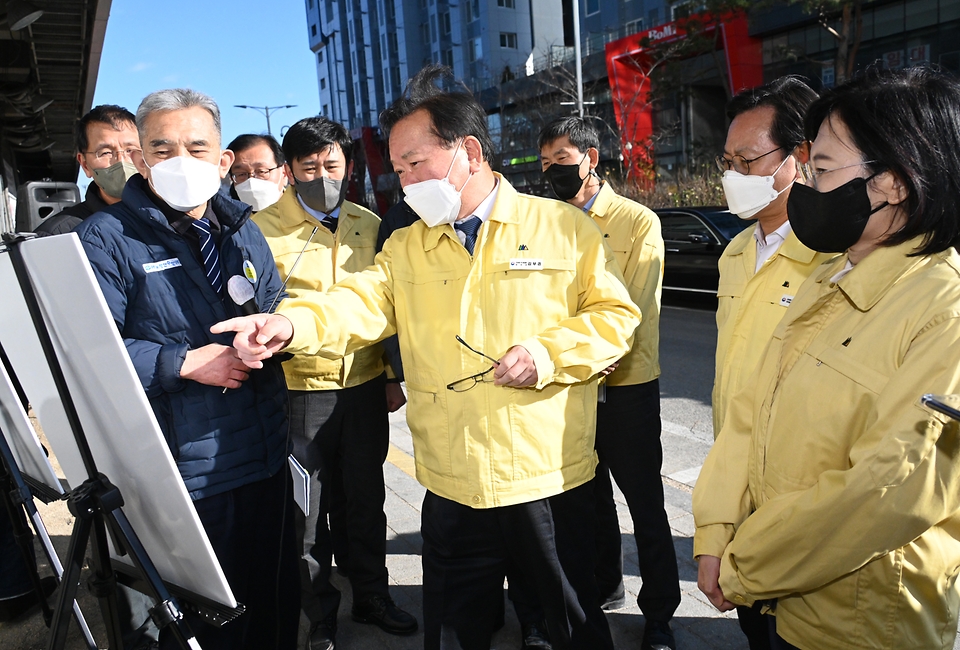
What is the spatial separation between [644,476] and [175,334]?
187 centimetres

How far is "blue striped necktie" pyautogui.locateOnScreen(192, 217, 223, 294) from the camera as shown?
7.34 feet

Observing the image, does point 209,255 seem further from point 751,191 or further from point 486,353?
point 751,191

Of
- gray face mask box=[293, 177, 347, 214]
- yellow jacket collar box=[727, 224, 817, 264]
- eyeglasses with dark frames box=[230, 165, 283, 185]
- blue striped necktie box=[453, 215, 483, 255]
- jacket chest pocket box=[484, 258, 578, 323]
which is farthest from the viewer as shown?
eyeglasses with dark frames box=[230, 165, 283, 185]

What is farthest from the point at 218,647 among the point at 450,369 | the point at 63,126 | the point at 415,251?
the point at 63,126

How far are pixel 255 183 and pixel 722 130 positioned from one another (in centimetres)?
2916

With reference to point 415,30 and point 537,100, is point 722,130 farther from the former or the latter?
point 415,30

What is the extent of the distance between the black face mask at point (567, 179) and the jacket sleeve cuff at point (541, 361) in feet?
5.61

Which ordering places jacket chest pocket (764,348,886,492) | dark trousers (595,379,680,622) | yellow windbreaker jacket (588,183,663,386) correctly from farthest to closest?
1. yellow windbreaker jacket (588,183,663,386)
2. dark trousers (595,379,680,622)
3. jacket chest pocket (764,348,886,492)

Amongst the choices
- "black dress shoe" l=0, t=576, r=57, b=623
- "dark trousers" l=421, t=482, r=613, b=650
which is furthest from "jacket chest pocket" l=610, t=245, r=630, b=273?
"black dress shoe" l=0, t=576, r=57, b=623

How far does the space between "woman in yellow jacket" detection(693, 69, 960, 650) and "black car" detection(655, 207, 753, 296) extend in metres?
9.32

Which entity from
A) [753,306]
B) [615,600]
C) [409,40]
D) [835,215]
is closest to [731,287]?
[753,306]

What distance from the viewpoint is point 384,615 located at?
3105 millimetres

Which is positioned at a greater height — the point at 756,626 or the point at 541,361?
the point at 541,361

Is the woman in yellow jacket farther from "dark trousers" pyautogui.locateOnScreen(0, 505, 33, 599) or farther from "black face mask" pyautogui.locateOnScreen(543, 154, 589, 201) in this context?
"dark trousers" pyautogui.locateOnScreen(0, 505, 33, 599)
